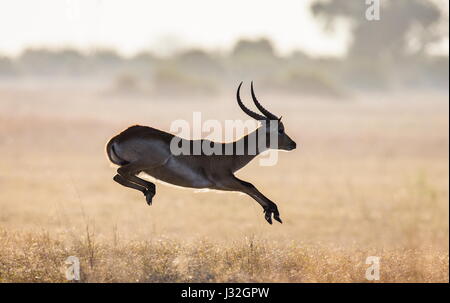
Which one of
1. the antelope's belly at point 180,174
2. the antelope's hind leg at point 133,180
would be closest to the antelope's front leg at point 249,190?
the antelope's belly at point 180,174

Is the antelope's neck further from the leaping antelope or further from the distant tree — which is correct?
the distant tree

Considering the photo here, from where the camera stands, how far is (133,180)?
9891 mm

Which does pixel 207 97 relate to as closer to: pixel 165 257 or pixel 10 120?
pixel 10 120

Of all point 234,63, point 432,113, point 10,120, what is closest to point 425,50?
point 234,63

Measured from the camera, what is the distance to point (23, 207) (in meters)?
27.2

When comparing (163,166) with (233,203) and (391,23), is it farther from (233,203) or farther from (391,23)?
(391,23)

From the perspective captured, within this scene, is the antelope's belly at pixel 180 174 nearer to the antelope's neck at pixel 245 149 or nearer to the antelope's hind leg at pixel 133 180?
the antelope's hind leg at pixel 133 180

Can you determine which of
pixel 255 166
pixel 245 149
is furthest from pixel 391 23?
pixel 245 149

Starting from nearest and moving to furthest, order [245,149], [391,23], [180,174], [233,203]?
1. [180,174]
2. [245,149]
3. [233,203]
4. [391,23]

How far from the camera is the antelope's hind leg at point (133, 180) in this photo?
982 centimetres

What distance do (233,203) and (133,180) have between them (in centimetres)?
2083

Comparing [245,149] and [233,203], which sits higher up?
[245,149]

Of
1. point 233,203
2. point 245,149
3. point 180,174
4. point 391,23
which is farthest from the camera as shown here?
point 391,23

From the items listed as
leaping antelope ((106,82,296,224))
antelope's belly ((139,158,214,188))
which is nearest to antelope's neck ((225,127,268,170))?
leaping antelope ((106,82,296,224))
